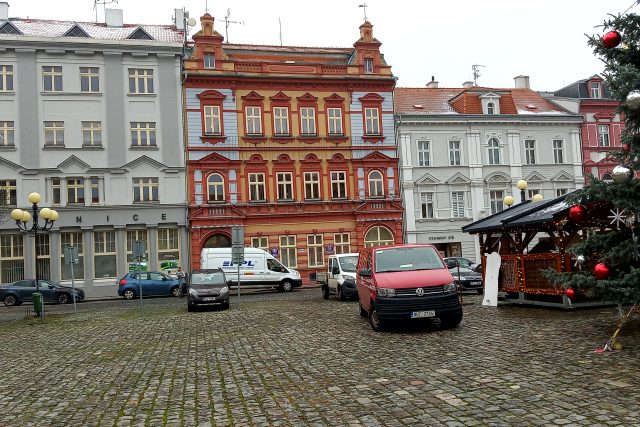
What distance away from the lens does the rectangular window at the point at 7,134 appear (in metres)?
37.7

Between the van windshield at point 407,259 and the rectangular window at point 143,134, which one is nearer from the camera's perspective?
the van windshield at point 407,259

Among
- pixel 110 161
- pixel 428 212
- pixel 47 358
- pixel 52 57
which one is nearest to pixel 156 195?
pixel 110 161

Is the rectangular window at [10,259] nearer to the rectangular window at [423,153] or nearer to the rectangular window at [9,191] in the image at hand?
the rectangular window at [9,191]

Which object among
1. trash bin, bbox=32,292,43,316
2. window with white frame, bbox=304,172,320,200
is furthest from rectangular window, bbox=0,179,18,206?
window with white frame, bbox=304,172,320,200

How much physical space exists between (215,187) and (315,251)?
7.73 meters

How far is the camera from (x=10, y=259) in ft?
122

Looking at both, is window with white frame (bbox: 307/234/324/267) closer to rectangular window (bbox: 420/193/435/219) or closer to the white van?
the white van

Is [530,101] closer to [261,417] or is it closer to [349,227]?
[349,227]

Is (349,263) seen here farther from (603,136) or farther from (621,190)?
(603,136)

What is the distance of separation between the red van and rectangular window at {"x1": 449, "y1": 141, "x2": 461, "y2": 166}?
30349mm

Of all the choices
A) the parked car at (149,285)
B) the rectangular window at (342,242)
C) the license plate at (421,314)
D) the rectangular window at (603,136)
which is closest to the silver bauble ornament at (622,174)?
the license plate at (421,314)

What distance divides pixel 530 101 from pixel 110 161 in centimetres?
3100

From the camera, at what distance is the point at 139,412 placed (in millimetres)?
7434

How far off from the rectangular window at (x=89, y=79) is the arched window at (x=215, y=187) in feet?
29.3
